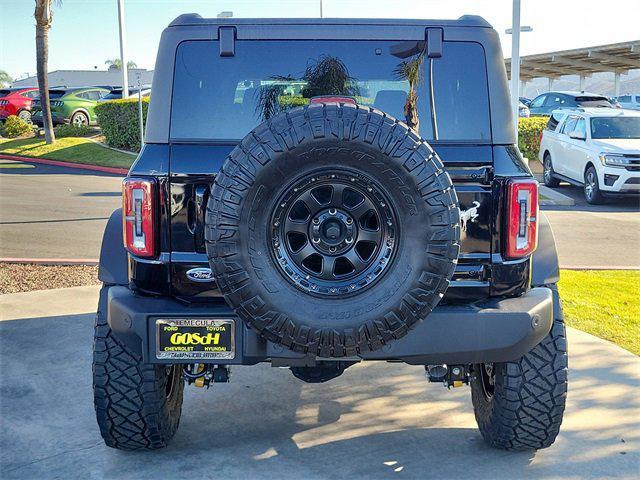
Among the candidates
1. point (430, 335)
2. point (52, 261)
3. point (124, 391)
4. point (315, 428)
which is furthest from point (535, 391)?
point (52, 261)

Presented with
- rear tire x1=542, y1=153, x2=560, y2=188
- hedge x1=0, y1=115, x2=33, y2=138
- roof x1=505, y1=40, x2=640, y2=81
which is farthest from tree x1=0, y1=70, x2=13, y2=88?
rear tire x1=542, y1=153, x2=560, y2=188

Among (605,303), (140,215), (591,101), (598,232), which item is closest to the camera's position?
(140,215)

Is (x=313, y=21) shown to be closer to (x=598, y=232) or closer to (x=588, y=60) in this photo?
(x=598, y=232)

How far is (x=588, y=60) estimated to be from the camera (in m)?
44.7

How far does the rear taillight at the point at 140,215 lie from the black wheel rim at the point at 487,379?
5.99 feet

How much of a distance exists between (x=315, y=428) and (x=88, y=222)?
786 cm

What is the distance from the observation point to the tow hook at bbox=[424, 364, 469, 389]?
3715 mm

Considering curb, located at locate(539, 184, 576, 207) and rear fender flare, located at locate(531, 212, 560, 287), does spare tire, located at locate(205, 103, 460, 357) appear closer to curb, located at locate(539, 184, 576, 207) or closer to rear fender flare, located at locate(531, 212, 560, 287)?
rear fender flare, located at locate(531, 212, 560, 287)

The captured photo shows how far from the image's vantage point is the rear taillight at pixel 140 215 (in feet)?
11.3

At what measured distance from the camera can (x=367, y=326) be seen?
305 cm

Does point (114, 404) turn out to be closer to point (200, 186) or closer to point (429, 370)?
point (200, 186)

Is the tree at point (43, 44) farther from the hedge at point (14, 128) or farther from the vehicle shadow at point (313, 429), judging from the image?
the vehicle shadow at point (313, 429)

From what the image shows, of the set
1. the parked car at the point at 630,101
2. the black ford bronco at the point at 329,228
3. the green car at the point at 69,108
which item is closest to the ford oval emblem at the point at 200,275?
the black ford bronco at the point at 329,228

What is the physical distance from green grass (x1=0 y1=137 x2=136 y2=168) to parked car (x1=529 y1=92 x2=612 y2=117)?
14.1 meters
